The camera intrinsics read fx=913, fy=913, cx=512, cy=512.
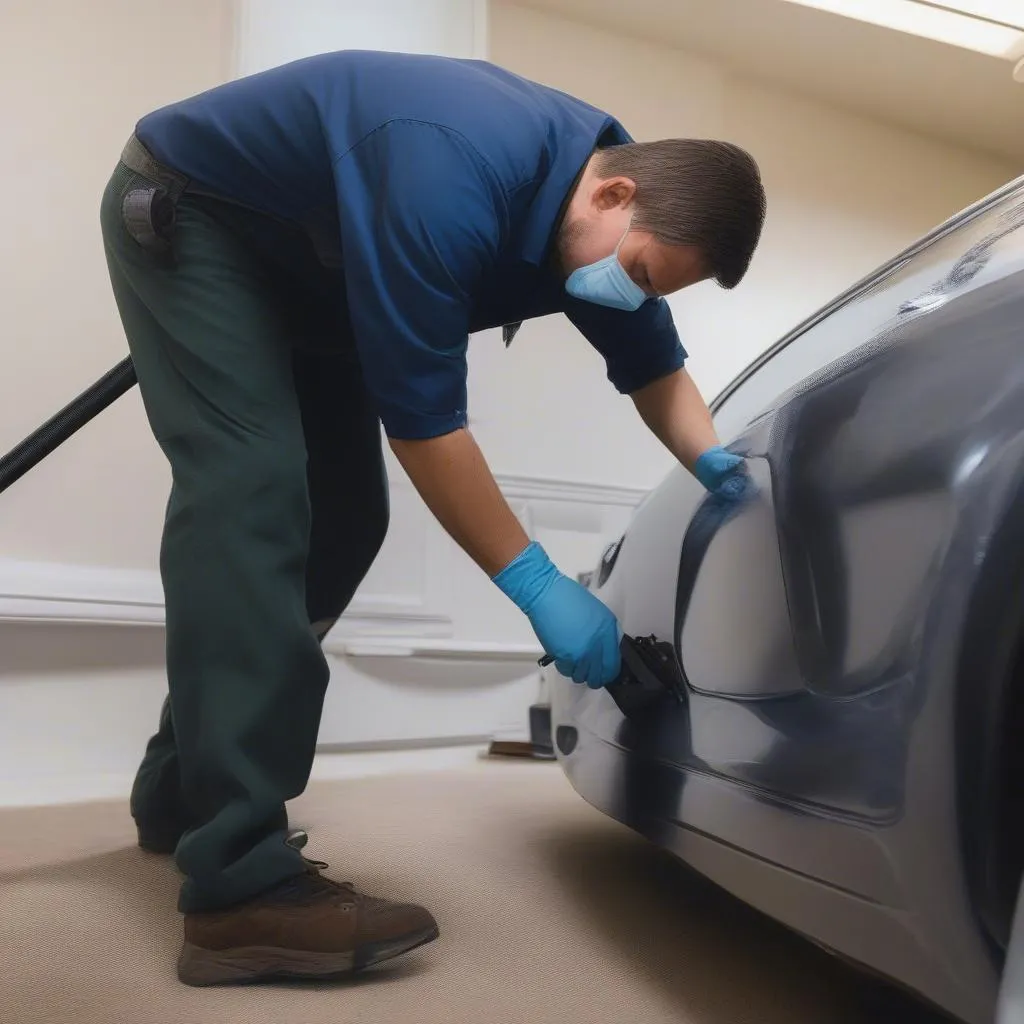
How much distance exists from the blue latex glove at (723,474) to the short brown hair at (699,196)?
0.22 metres

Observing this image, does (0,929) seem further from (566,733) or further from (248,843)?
(566,733)

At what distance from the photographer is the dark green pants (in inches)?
36.6

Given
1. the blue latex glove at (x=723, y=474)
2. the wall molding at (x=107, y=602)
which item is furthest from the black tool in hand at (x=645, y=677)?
the wall molding at (x=107, y=602)

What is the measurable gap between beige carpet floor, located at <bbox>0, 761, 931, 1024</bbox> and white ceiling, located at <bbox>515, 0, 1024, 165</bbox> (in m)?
2.87

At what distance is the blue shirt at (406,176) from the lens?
2.99 ft

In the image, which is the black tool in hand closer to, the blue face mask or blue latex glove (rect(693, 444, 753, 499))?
blue latex glove (rect(693, 444, 753, 499))

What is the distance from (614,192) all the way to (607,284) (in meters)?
0.10

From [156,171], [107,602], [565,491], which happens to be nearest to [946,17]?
[565,491]

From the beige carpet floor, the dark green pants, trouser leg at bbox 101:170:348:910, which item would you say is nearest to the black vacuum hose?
the dark green pants

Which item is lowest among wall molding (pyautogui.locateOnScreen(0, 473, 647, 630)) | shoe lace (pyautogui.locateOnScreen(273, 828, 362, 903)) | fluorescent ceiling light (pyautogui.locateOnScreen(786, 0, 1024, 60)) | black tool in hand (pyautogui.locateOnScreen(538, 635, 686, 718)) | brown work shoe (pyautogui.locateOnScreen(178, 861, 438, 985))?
brown work shoe (pyautogui.locateOnScreen(178, 861, 438, 985))

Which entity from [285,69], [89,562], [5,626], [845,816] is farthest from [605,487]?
[845,816]

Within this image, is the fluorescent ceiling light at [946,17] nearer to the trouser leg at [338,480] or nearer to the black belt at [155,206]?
the trouser leg at [338,480]

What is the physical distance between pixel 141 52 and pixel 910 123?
3074mm

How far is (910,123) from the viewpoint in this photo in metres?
3.89
